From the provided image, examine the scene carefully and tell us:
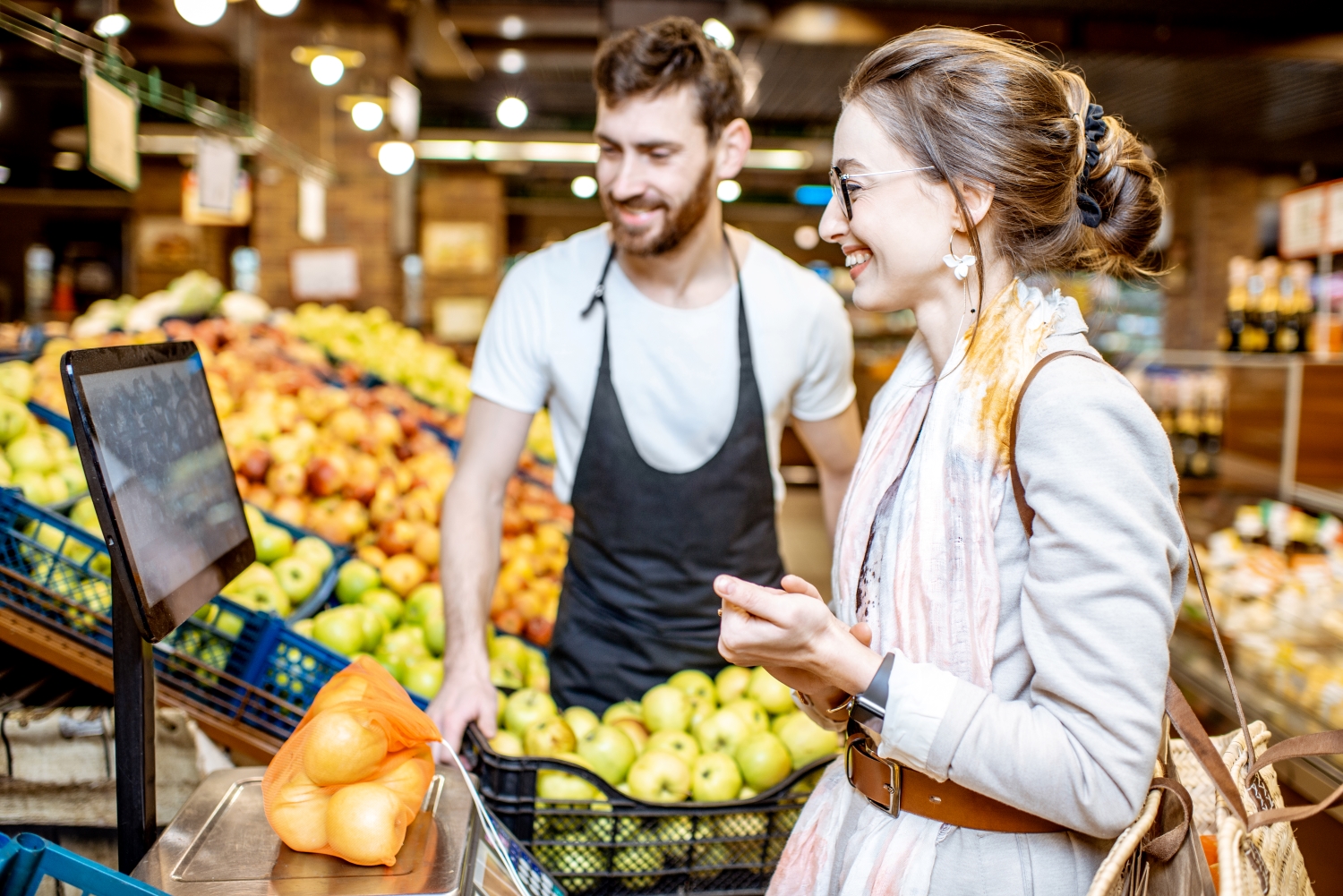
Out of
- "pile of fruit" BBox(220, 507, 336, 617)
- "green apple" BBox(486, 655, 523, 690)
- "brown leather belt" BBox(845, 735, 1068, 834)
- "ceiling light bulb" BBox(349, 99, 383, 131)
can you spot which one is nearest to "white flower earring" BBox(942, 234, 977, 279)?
"brown leather belt" BBox(845, 735, 1068, 834)

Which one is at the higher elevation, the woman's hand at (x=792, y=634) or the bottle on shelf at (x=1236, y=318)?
the bottle on shelf at (x=1236, y=318)

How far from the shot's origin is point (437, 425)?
160 inches

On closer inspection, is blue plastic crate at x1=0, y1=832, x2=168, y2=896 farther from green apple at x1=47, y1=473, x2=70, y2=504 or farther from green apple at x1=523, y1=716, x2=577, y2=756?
green apple at x1=47, y1=473, x2=70, y2=504

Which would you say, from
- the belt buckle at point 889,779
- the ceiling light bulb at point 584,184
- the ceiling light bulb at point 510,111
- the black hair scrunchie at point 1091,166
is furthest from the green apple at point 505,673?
the ceiling light bulb at point 584,184

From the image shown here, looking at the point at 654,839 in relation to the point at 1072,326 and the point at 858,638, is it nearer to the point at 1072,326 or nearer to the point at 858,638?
the point at 858,638

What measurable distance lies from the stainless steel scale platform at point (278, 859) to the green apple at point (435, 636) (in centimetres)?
113

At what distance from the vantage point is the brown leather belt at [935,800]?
3.24 feet

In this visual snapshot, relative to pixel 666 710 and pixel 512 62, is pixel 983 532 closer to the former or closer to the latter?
pixel 666 710

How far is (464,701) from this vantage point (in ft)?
5.36

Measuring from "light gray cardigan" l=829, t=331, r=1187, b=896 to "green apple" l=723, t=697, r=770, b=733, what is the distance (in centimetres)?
87

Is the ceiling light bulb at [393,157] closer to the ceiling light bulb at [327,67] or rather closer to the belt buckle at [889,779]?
the ceiling light bulb at [327,67]

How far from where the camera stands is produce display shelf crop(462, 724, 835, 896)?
4.54 ft

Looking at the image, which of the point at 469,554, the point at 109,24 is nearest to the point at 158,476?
the point at 469,554

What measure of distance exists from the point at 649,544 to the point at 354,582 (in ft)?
2.53
